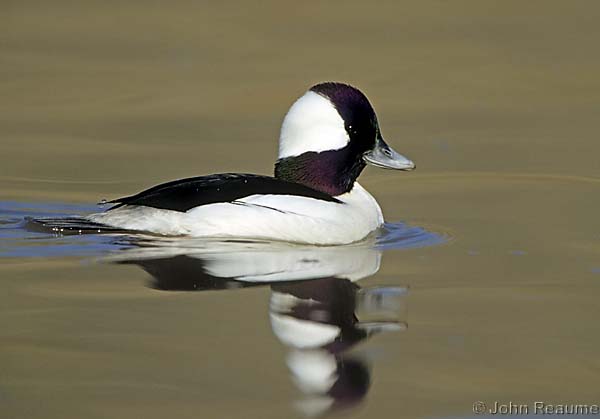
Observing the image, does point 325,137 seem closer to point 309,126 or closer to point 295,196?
point 309,126

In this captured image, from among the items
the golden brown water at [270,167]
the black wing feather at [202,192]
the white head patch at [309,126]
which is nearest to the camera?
the golden brown water at [270,167]

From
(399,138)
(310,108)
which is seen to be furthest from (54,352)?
(399,138)

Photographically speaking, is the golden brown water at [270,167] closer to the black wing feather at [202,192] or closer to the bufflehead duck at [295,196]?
the bufflehead duck at [295,196]

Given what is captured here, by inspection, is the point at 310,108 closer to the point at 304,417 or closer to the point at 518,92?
the point at 304,417

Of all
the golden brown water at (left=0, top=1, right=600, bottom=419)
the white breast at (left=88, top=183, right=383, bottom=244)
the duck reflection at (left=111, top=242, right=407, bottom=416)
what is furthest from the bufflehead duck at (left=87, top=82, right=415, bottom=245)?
the golden brown water at (left=0, top=1, right=600, bottom=419)

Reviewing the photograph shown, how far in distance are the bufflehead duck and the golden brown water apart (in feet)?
1.43

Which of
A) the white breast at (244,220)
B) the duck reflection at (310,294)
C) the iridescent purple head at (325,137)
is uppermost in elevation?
the iridescent purple head at (325,137)

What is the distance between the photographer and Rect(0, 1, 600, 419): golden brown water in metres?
5.93

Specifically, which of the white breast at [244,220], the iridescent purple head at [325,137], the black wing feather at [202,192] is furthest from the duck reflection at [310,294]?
the iridescent purple head at [325,137]

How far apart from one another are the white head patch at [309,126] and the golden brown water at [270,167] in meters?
0.88

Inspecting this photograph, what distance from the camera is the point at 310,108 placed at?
8844 millimetres

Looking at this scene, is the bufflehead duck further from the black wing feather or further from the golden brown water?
the golden brown water

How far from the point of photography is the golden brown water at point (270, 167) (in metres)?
5.93

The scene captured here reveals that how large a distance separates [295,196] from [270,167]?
2606mm
